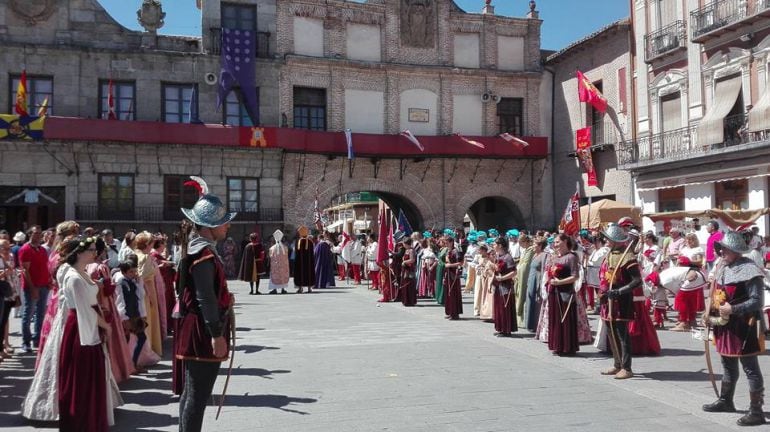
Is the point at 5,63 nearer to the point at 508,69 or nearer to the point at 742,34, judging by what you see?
the point at 508,69

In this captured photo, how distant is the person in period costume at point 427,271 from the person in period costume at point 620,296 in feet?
29.3

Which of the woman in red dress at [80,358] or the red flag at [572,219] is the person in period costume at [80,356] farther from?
the red flag at [572,219]

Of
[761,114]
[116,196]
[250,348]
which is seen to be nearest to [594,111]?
[761,114]

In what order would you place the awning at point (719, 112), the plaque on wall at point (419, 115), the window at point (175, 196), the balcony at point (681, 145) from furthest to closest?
the plaque on wall at point (419, 115) < the window at point (175, 196) < the awning at point (719, 112) < the balcony at point (681, 145)

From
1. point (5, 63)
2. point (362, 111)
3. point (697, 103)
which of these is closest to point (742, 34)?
point (697, 103)

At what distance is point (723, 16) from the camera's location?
67.5 ft

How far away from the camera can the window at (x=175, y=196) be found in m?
25.7

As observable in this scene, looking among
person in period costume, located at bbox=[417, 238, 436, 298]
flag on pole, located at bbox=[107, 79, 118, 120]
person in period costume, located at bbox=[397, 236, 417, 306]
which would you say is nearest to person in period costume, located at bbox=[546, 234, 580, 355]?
person in period costume, located at bbox=[397, 236, 417, 306]

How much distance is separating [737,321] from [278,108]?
23.0 m

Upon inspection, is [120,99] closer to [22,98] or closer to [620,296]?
[22,98]

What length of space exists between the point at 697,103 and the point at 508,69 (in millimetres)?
10308

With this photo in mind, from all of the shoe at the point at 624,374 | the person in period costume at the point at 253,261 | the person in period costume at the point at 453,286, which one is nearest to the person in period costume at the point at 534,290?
the person in period costume at the point at 453,286

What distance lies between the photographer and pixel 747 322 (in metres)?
6.16

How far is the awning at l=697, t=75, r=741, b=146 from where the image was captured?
2020 centimetres
